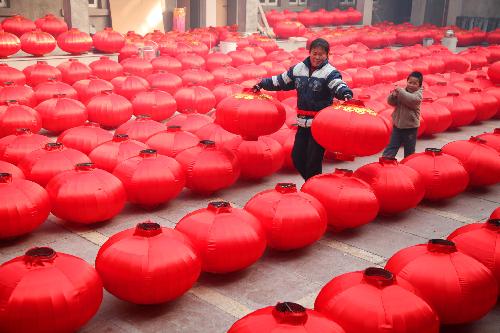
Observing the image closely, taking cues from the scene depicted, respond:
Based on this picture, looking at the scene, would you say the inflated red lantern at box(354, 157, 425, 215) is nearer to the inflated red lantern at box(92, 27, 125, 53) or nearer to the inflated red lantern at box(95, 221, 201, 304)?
the inflated red lantern at box(95, 221, 201, 304)

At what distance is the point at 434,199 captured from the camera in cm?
664

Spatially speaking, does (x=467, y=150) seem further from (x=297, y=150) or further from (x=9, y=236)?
(x=9, y=236)

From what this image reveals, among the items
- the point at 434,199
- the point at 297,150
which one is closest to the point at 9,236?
the point at 297,150

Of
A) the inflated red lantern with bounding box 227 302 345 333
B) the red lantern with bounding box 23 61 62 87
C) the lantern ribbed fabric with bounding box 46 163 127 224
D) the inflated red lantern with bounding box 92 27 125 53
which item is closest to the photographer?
the inflated red lantern with bounding box 227 302 345 333

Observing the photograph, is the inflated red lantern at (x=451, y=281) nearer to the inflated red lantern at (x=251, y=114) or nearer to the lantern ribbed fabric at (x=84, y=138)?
the inflated red lantern at (x=251, y=114)

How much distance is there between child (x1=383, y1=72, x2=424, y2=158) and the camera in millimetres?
7207

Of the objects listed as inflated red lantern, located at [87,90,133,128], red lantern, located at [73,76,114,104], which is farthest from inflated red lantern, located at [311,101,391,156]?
red lantern, located at [73,76,114,104]

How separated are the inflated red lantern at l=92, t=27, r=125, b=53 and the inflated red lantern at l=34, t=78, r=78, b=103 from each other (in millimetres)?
5395

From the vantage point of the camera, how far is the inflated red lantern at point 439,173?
6.38m

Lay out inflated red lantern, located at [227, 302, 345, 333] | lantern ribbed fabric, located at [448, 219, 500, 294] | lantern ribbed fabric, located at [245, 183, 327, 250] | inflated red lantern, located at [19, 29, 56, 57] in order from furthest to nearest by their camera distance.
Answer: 1. inflated red lantern, located at [19, 29, 56, 57]
2. lantern ribbed fabric, located at [245, 183, 327, 250]
3. lantern ribbed fabric, located at [448, 219, 500, 294]
4. inflated red lantern, located at [227, 302, 345, 333]

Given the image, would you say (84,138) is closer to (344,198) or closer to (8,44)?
(344,198)

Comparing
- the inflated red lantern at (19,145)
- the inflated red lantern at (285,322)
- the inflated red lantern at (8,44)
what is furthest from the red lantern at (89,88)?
the inflated red lantern at (285,322)

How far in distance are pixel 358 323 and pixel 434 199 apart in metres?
3.67

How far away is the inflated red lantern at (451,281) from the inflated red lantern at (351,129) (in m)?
1.74
